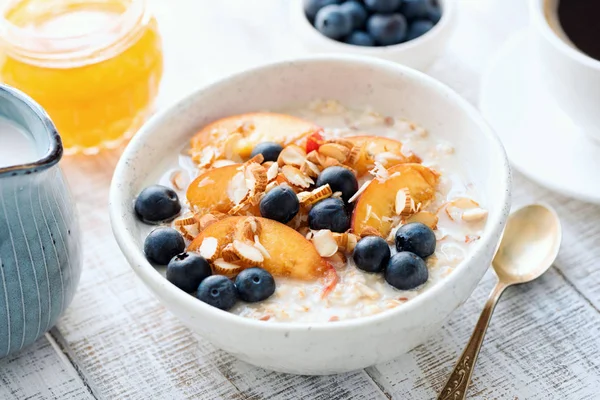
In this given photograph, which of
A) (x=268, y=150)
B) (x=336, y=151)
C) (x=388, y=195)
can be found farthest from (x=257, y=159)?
(x=388, y=195)

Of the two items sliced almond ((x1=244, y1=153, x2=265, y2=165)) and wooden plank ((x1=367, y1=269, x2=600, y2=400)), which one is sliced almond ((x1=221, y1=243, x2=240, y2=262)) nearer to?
sliced almond ((x1=244, y1=153, x2=265, y2=165))

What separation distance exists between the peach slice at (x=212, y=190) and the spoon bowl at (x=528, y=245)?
0.51 m

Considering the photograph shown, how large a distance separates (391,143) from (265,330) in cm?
48

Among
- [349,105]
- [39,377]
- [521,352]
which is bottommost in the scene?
[521,352]

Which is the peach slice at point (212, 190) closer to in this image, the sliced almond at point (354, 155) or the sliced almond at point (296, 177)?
the sliced almond at point (296, 177)

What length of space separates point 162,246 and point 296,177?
255mm

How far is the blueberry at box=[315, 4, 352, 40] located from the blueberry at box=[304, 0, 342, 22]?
0.11ft

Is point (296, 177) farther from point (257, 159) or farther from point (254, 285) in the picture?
point (254, 285)

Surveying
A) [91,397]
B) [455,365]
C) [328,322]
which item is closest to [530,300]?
[455,365]

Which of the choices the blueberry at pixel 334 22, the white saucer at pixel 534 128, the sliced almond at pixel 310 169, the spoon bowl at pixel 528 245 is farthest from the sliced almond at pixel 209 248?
the blueberry at pixel 334 22

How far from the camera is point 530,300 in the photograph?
4.89 feet

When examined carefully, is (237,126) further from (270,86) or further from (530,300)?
(530,300)

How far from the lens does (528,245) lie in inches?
60.7

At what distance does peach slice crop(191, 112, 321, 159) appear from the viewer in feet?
4.93
